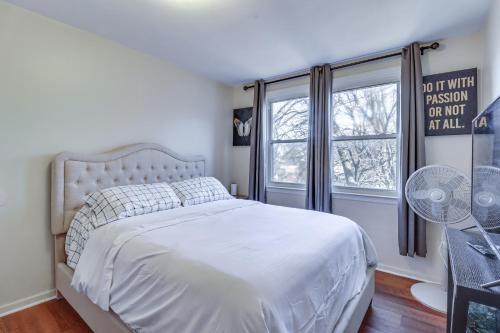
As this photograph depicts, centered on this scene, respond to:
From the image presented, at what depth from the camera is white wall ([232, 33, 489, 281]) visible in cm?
229

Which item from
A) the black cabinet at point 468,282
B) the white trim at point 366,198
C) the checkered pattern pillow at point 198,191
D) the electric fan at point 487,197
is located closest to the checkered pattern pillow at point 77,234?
the checkered pattern pillow at point 198,191

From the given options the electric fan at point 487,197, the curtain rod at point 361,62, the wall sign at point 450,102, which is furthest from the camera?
the curtain rod at point 361,62

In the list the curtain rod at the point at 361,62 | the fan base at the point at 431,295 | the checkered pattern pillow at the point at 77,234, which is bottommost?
the fan base at the point at 431,295

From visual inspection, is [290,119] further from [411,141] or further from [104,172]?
[104,172]

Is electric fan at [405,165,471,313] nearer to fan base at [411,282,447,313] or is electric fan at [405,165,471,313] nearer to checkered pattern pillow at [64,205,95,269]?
fan base at [411,282,447,313]

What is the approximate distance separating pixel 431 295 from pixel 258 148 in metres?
2.43

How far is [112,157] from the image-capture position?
2430 millimetres

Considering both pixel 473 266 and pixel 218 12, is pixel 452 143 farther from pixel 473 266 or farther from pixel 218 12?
pixel 218 12

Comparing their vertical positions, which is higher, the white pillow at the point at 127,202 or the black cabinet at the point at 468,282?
the white pillow at the point at 127,202

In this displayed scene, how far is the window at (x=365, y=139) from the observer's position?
2758 millimetres

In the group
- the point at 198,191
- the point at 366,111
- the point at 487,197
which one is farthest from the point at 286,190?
the point at 487,197

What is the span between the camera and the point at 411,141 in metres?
2.42

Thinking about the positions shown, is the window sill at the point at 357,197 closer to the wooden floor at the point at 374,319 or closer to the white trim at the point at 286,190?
the white trim at the point at 286,190

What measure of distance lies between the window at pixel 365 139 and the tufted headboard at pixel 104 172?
6.30 ft
